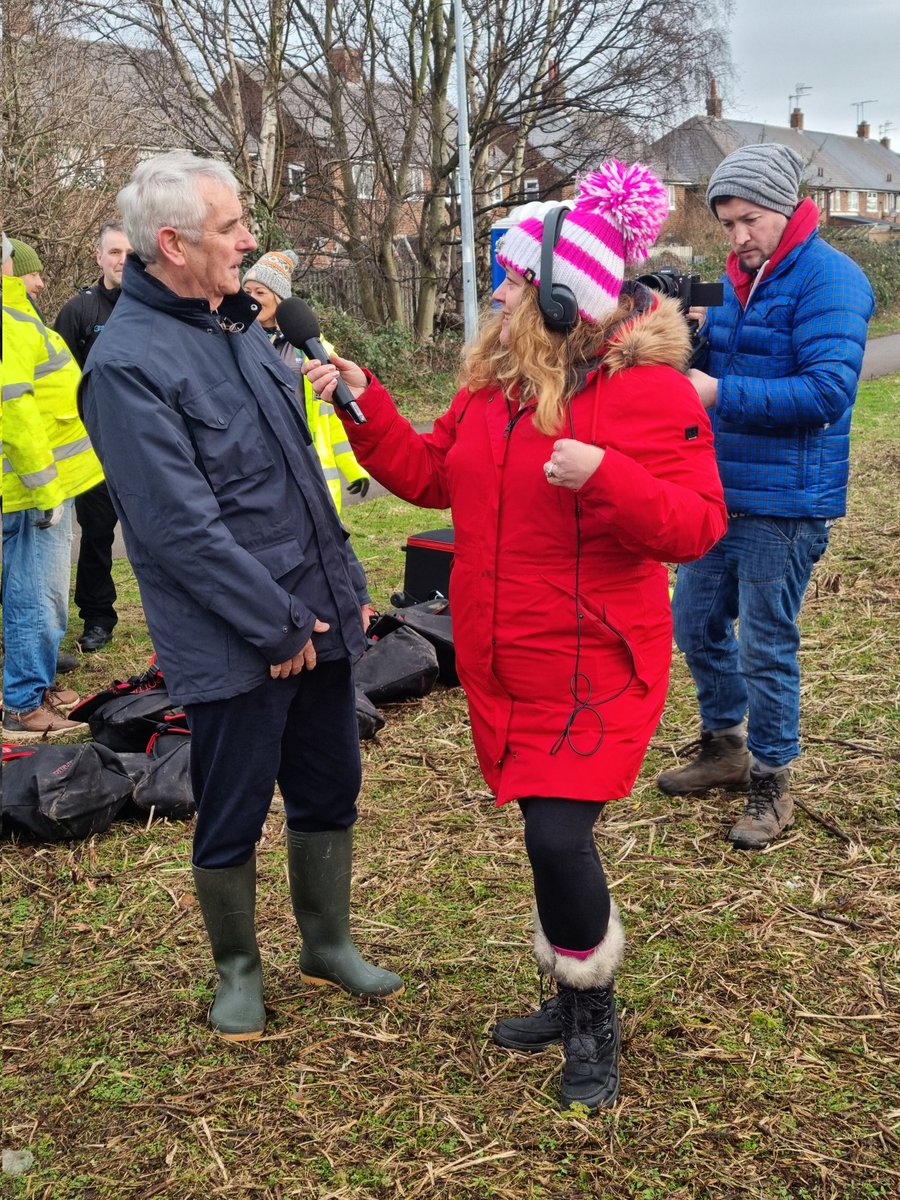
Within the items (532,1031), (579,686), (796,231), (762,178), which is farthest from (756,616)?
(532,1031)

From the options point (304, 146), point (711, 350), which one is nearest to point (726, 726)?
point (711, 350)

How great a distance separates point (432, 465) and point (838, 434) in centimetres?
174

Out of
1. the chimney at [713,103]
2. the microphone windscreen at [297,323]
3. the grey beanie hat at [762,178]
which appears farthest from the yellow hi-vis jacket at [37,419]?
the chimney at [713,103]

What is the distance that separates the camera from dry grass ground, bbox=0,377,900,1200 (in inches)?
110

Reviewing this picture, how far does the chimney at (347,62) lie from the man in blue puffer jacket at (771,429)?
17.3 metres

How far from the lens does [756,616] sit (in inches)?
168

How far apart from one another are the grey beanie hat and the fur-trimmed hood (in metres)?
1.39

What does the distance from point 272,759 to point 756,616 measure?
2.03 meters

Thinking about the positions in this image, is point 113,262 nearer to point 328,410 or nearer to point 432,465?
point 328,410

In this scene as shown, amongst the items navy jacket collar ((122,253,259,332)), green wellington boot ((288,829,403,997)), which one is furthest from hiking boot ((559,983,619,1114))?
navy jacket collar ((122,253,259,332))

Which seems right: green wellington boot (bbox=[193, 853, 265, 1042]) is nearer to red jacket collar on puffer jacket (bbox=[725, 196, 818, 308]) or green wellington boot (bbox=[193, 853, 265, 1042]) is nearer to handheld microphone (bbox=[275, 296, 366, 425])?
handheld microphone (bbox=[275, 296, 366, 425])

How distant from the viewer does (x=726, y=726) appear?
4.80m

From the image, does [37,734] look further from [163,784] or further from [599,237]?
[599,237]

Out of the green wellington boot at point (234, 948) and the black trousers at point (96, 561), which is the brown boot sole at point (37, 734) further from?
the green wellington boot at point (234, 948)
